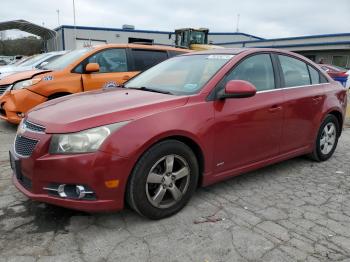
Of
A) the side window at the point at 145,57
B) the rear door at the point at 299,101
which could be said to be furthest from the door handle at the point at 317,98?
the side window at the point at 145,57

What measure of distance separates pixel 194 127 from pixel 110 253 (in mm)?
1289

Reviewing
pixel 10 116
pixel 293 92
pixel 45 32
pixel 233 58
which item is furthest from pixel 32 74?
pixel 45 32

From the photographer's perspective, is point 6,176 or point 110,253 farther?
point 6,176

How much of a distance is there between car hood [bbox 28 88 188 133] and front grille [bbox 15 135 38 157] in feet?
0.56

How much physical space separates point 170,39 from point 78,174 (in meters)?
30.8

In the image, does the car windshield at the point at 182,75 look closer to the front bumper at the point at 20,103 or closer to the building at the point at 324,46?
the front bumper at the point at 20,103

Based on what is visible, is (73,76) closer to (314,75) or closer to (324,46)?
(314,75)

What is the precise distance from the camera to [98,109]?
120 inches

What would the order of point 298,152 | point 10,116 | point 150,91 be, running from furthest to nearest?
point 10,116 < point 298,152 < point 150,91

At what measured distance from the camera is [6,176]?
13.9 feet

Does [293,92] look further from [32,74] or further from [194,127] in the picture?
[32,74]

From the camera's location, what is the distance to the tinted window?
4795 mm

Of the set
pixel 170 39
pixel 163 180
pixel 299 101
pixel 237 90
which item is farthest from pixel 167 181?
pixel 170 39

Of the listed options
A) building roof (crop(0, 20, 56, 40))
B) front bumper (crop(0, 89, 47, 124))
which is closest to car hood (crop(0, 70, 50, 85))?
front bumper (crop(0, 89, 47, 124))
